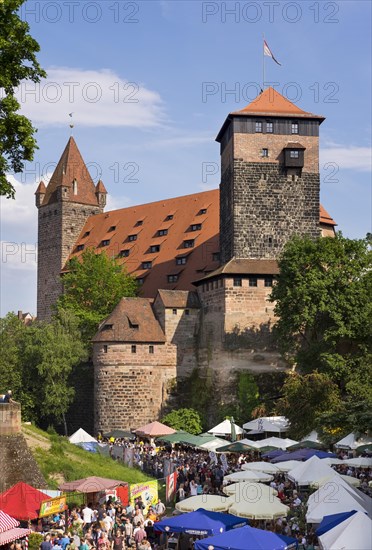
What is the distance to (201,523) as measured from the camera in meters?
24.1

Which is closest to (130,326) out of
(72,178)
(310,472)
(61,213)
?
(61,213)

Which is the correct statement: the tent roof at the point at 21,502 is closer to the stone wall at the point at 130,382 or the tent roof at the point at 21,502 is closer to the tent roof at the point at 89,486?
the tent roof at the point at 89,486

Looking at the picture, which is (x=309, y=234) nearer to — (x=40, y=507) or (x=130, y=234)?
(x=130, y=234)

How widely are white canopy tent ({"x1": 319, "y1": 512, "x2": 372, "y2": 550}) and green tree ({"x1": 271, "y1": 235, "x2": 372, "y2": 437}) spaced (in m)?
27.9

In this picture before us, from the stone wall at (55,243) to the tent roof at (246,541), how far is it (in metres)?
65.5

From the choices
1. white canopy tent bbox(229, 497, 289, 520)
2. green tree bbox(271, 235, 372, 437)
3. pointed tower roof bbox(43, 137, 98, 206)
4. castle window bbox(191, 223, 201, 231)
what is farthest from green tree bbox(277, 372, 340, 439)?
pointed tower roof bbox(43, 137, 98, 206)

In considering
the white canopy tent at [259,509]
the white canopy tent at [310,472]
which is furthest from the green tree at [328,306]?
the white canopy tent at [259,509]

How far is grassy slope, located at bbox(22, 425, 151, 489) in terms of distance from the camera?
123 ft

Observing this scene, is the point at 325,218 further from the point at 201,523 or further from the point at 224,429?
→ the point at 201,523

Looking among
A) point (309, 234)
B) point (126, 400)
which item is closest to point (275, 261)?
point (309, 234)

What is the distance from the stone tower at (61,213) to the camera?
88.4 metres

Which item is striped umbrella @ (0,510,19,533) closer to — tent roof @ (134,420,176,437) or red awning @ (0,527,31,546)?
red awning @ (0,527,31,546)

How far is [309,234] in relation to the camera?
60.1 meters

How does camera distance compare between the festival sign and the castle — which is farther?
the castle
